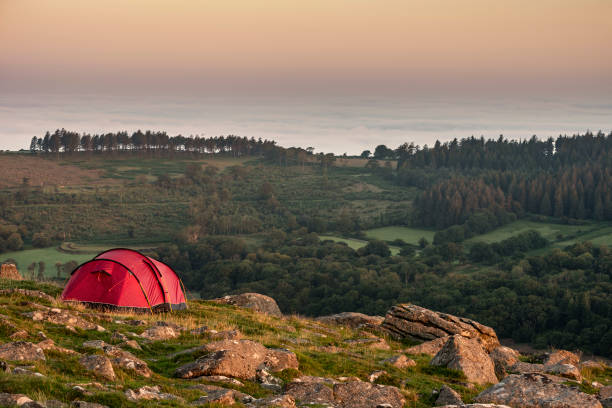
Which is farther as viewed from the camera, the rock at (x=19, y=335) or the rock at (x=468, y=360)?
the rock at (x=468, y=360)

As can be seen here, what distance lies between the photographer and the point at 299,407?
12781 millimetres

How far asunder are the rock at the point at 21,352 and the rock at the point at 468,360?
1198 centimetres

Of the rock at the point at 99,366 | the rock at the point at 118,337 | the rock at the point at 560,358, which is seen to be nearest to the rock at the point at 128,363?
the rock at the point at 99,366

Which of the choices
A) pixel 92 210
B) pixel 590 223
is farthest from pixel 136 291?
pixel 590 223

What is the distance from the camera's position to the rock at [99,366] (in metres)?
13.0

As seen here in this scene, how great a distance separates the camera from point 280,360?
52.0 feet

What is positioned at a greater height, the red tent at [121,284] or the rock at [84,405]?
the rock at [84,405]

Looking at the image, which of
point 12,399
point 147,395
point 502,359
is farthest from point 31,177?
point 12,399

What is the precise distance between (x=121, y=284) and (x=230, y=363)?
11.9m

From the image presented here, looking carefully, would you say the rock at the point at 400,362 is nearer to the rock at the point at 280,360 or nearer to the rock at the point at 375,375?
the rock at the point at 375,375

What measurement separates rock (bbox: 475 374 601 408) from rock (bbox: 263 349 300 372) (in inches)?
193

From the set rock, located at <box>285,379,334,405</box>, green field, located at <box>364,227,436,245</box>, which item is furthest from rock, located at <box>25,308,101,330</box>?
green field, located at <box>364,227,436,245</box>

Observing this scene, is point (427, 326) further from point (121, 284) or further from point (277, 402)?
point (277, 402)

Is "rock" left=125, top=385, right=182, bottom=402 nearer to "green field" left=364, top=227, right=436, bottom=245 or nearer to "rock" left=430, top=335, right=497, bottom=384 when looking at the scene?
"rock" left=430, top=335, right=497, bottom=384
